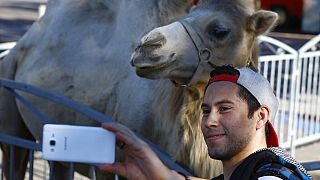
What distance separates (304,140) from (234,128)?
658 cm

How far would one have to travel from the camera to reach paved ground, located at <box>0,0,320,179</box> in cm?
887

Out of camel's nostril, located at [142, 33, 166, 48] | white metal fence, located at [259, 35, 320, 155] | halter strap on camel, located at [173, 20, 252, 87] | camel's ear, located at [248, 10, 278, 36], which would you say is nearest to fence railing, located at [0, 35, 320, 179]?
white metal fence, located at [259, 35, 320, 155]

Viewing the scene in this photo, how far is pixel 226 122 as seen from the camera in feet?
8.14

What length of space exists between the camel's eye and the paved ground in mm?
3943

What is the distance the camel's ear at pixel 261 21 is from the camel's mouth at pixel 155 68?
513 mm

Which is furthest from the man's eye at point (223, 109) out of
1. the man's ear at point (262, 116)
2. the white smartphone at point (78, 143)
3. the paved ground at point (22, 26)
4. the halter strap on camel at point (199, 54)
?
the paved ground at point (22, 26)

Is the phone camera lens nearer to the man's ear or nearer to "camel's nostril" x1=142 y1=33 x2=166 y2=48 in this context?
the man's ear

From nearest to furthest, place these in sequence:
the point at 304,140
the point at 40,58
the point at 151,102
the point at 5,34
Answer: the point at 151,102 → the point at 40,58 → the point at 304,140 → the point at 5,34

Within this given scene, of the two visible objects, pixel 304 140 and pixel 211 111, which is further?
pixel 304 140

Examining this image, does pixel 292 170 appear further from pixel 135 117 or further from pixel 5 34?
pixel 5 34

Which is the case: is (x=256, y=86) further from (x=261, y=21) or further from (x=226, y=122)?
(x=261, y=21)

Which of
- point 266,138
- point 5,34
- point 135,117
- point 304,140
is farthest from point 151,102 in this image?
point 5,34

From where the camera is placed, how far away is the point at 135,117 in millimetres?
4820

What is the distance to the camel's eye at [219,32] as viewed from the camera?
4277 millimetres
